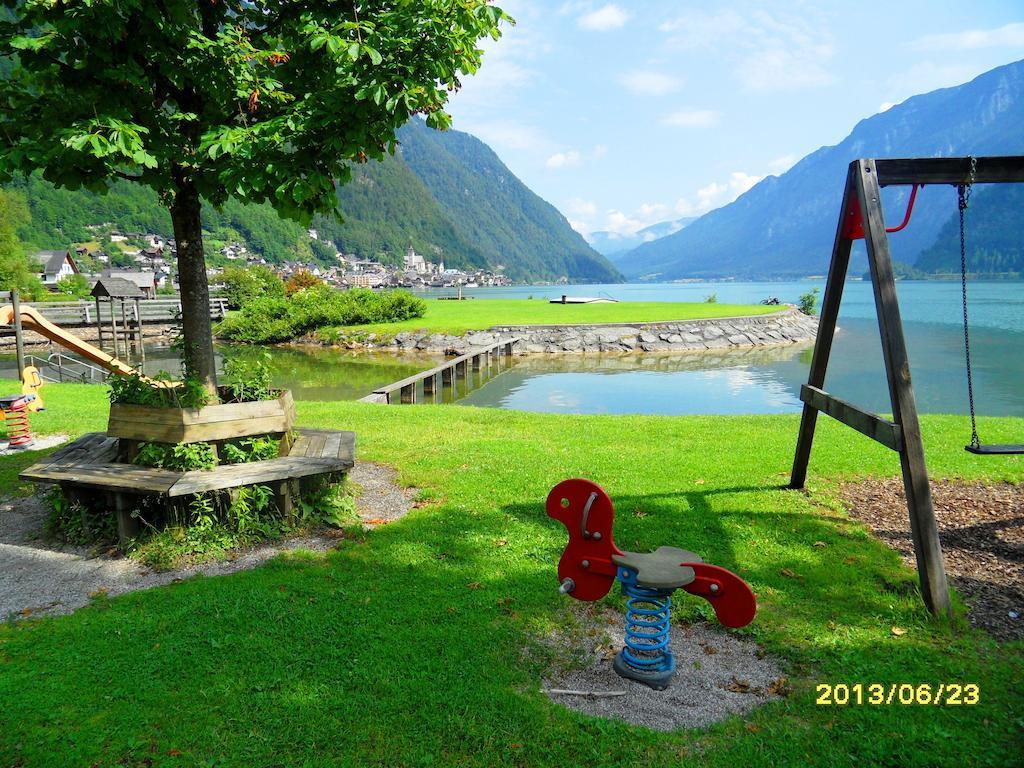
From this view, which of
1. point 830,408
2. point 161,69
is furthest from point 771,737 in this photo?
point 161,69

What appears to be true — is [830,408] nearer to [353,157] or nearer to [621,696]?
[621,696]

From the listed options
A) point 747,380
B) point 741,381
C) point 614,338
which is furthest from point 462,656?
point 614,338

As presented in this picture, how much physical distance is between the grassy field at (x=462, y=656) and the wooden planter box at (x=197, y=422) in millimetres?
1353

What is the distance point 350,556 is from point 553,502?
2.46m

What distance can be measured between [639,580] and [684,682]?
836 mm

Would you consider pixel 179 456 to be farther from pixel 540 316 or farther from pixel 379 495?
pixel 540 316

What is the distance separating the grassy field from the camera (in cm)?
314

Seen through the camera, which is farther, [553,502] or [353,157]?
[353,157]

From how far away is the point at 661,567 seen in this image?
3613 mm

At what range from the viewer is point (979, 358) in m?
27.9

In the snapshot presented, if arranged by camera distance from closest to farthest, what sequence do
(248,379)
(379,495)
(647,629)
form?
(647,629)
(248,379)
(379,495)

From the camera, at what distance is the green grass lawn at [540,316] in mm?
35969

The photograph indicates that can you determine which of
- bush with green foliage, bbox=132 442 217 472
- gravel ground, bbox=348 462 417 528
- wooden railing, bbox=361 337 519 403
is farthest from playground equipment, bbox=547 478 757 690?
wooden railing, bbox=361 337 519 403
